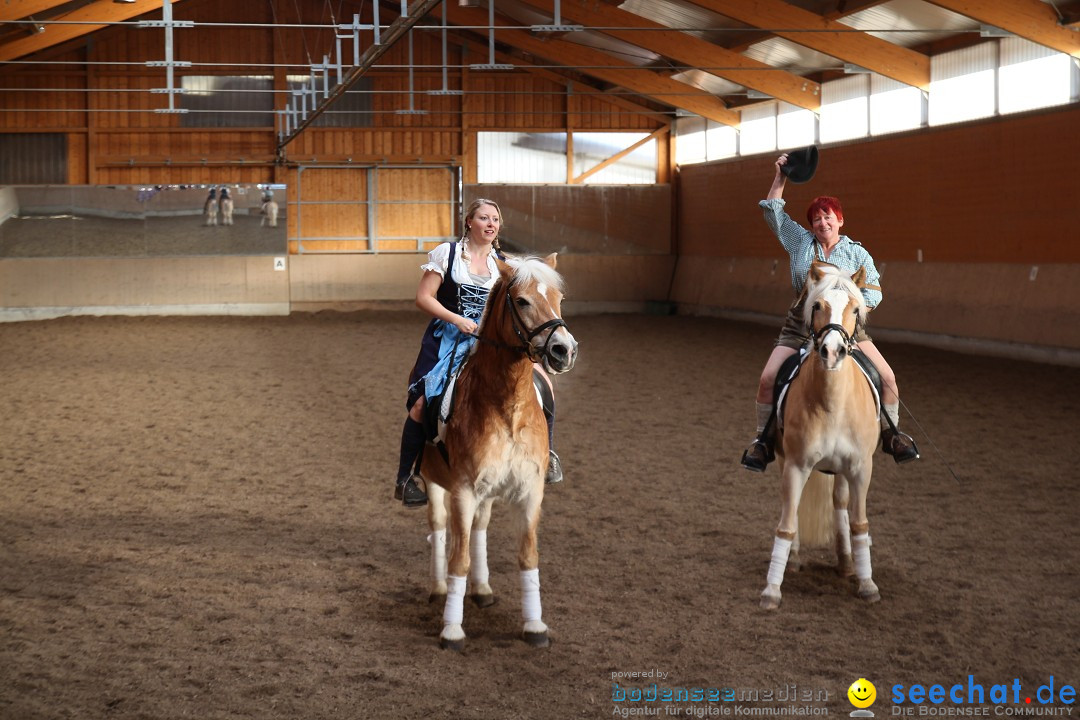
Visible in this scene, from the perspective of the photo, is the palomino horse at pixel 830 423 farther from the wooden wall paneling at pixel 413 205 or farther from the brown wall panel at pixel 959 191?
the wooden wall paneling at pixel 413 205

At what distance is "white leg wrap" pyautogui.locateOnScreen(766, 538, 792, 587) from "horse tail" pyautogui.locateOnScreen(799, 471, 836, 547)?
48cm

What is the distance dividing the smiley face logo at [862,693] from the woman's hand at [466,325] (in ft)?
6.34

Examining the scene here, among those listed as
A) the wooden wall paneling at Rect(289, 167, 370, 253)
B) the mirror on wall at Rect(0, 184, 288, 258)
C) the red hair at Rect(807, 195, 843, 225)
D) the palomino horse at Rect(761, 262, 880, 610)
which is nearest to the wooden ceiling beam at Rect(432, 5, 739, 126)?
the wooden wall paneling at Rect(289, 167, 370, 253)

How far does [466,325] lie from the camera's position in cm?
436

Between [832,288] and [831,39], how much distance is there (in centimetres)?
1224

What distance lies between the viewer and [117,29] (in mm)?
22797

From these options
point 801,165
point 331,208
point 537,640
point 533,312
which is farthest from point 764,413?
point 331,208

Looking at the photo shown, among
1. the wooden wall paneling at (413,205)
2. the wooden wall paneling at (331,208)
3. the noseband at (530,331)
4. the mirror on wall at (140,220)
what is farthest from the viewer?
the wooden wall paneling at (413,205)

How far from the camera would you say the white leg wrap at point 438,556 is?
4992 mm

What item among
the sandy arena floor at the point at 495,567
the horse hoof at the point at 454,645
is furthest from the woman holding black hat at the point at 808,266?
the horse hoof at the point at 454,645

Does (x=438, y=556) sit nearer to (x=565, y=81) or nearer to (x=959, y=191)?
(x=959, y=191)

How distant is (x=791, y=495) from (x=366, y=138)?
65.9ft

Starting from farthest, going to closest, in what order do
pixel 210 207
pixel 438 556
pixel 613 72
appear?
1. pixel 210 207
2. pixel 613 72
3. pixel 438 556

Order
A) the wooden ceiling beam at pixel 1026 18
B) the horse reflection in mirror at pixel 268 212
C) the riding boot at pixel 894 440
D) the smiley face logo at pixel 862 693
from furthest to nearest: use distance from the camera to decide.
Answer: the horse reflection in mirror at pixel 268 212
the wooden ceiling beam at pixel 1026 18
the riding boot at pixel 894 440
the smiley face logo at pixel 862 693
